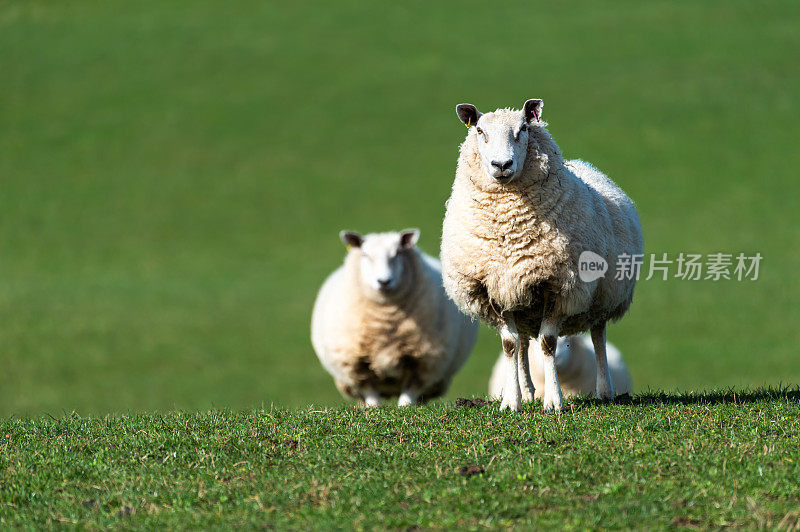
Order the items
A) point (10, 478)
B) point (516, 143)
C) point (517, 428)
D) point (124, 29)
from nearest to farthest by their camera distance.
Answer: point (10, 478) < point (517, 428) < point (516, 143) < point (124, 29)

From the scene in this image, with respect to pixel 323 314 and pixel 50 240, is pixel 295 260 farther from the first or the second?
pixel 323 314

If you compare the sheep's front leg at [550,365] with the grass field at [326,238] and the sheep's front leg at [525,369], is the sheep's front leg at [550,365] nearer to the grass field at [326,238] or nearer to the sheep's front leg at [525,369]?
the grass field at [326,238]

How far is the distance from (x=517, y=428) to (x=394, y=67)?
1760 inches

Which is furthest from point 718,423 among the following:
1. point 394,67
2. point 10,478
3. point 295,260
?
point 394,67

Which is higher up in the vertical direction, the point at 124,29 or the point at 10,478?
the point at 124,29

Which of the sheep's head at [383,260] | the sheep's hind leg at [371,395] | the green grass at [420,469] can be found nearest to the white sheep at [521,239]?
the green grass at [420,469]

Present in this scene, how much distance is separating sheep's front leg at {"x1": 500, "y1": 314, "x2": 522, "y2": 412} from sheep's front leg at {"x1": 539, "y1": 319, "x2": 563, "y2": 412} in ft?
0.85

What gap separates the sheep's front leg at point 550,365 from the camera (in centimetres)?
873

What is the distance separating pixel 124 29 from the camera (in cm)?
5578

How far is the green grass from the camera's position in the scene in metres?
6.00

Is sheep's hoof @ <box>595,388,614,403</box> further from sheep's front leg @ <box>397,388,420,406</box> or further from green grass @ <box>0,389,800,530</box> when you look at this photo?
sheep's front leg @ <box>397,388,420,406</box>

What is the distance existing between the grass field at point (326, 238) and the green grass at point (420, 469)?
0.11 ft

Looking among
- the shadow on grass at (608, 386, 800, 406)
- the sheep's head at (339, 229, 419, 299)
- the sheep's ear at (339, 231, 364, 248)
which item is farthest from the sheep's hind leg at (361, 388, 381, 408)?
the shadow on grass at (608, 386, 800, 406)

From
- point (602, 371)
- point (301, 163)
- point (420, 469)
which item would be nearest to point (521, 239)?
point (602, 371)
